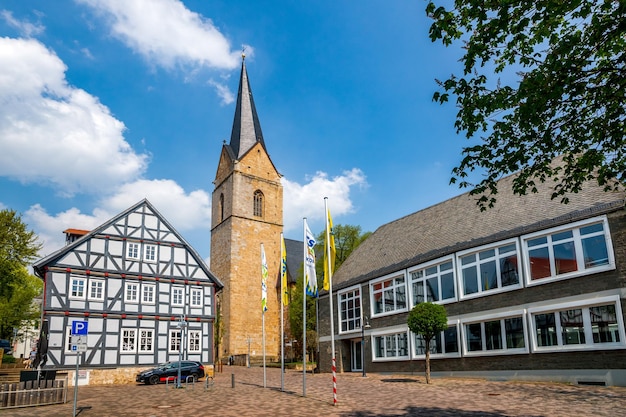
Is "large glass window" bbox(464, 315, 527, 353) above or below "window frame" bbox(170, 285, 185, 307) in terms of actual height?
below

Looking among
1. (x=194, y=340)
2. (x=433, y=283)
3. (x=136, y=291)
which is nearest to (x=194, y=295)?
(x=194, y=340)

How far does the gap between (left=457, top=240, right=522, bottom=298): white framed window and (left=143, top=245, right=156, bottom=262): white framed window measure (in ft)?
60.3

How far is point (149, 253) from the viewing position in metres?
31.9

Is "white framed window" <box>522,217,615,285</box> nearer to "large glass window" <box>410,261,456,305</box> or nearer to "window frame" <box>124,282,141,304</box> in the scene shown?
"large glass window" <box>410,261,456,305</box>

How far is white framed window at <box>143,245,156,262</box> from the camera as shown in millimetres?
31734

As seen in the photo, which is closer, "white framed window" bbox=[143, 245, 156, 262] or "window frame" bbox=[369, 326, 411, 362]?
"window frame" bbox=[369, 326, 411, 362]

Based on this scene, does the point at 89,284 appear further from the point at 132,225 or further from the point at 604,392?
the point at 604,392

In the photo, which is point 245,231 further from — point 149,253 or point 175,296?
point 149,253

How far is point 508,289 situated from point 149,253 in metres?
20.9

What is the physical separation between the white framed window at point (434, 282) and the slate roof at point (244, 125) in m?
36.7

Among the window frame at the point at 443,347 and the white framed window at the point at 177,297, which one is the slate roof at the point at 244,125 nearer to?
the white framed window at the point at 177,297

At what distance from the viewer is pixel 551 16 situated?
741 cm

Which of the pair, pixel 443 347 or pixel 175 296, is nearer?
pixel 443 347

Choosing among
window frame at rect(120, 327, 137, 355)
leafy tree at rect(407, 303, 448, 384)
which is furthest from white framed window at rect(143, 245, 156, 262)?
leafy tree at rect(407, 303, 448, 384)
